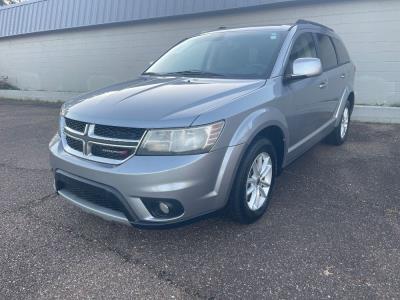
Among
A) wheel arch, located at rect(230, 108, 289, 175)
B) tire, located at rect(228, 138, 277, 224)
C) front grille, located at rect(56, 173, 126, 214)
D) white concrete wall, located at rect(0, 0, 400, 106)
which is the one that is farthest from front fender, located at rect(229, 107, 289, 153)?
white concrete wall, located at rect(0, 0, 400, 106)

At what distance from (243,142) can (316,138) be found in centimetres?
194

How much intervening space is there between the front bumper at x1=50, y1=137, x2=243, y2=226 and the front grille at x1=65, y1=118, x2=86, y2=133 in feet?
0.82

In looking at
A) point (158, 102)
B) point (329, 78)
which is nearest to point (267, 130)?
point (158, 102)

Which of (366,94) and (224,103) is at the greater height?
(224,103)

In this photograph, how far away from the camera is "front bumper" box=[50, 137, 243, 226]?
8.27ft

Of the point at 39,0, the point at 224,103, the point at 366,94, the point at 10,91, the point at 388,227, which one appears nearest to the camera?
the point at 224,103

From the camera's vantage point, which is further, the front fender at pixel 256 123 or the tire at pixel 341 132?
the tire at pixel 341 132

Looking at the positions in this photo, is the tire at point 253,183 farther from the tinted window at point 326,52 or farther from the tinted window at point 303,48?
the tinted window at point 326,52

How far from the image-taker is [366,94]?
25.5 ft

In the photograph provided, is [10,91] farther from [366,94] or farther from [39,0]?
[366,94]

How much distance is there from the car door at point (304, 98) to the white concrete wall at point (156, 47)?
3.87 meters

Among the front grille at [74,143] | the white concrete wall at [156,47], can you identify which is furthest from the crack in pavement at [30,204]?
the white concrete wall at [156,47]

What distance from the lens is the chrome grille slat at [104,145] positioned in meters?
2.62

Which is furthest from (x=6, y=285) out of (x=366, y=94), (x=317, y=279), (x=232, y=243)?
(x=366, y=94)
